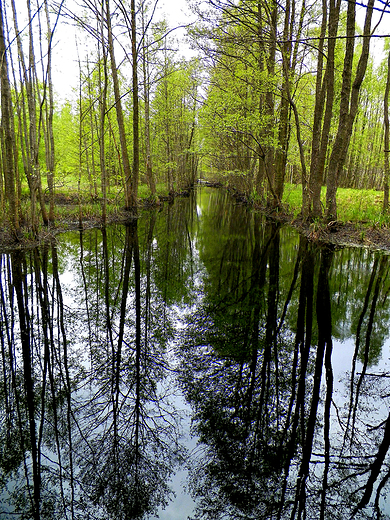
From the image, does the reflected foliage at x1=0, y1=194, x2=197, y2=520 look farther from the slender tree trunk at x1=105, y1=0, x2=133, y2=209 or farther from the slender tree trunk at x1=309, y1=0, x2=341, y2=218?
the slender tree trunk at x1=105, y1=0, x2=133, y2=209

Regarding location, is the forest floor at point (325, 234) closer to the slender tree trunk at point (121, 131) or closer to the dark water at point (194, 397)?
the dark water at point (194, 397)

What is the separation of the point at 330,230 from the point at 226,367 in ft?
27.7

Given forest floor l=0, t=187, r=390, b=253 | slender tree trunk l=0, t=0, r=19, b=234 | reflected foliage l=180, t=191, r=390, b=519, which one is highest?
slender tree trunk l=0, t=0, r=19, b=234

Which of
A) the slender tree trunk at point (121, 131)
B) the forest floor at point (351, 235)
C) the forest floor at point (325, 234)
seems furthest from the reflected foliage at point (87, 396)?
the slender tree trunk at point (121, 131)

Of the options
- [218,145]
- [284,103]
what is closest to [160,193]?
[218,145]

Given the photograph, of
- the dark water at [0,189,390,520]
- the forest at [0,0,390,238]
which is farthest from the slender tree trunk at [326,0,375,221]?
the dark water at [0,189,390,520]

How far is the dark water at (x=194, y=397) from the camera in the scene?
85.1 inches

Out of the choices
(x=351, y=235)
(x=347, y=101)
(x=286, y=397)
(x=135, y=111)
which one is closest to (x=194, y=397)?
(x=286, y=397)

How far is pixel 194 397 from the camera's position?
3.20 metres

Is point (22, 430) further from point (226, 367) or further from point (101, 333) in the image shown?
point (226, 367)

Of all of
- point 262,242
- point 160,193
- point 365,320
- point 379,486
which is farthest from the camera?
point 160,193

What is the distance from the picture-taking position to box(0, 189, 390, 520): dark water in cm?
216

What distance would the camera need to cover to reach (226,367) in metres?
3.70

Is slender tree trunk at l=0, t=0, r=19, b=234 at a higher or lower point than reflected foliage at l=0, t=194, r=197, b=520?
higher
